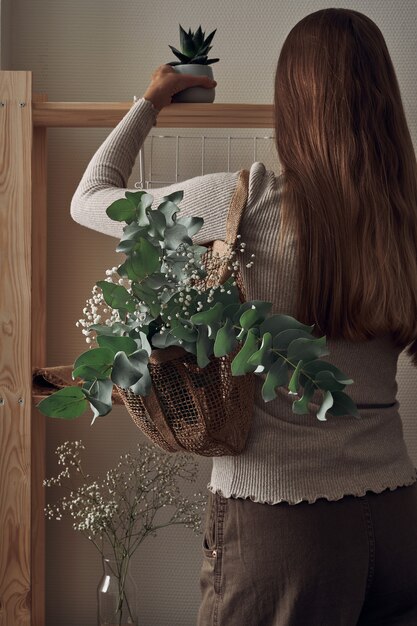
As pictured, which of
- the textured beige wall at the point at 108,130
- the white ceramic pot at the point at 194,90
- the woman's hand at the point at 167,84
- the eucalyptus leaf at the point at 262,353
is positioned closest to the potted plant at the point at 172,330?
the eucalyptus leaf at the point at 262,353

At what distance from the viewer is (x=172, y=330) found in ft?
3.07

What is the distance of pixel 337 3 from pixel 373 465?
4.66ft

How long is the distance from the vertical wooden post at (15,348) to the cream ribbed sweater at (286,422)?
2.45 feet

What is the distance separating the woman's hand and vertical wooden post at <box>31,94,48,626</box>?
53cm

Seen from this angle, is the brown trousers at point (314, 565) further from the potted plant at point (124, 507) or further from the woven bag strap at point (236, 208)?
the potted plant at point (124, 507)

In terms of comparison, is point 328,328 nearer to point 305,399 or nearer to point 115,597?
point 305,399

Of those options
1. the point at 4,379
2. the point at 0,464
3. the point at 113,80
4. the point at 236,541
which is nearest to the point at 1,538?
the point at 0,464

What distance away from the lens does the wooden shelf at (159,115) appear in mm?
1885

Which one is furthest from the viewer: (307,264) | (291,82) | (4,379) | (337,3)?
(337,3)

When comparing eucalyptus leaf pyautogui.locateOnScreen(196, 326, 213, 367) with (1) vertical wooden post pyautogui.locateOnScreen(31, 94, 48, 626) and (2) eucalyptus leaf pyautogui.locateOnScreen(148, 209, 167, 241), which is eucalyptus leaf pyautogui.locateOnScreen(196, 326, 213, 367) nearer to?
(2) eucalyptus leaf pyautogui.locateOnScreen(148, 209, 167, 241)

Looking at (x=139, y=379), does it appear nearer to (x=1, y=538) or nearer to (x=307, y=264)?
(x=307, y=264)

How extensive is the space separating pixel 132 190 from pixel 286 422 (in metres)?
0.35

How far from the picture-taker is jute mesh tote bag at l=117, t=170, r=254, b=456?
1020 millimetres

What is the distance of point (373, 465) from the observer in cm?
118
